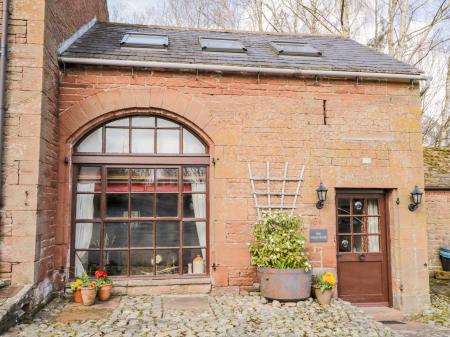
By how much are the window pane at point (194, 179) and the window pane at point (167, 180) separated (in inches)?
6.9

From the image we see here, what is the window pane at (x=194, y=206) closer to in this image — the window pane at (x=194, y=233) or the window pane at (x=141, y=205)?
the window pane at (x=194, y=233)

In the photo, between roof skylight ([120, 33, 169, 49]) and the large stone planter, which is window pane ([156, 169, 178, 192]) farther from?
roof skylight ([120, 33, 169, 49])

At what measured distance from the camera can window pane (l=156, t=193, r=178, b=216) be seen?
6676 millimetres

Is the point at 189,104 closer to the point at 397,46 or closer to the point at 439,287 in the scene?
the point at 439,287

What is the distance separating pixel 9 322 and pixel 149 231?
2.55m

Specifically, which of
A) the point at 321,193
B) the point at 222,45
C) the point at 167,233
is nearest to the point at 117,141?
the point at 167,233

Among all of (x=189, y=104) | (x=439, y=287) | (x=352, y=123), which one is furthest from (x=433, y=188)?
(x=189, y=104)

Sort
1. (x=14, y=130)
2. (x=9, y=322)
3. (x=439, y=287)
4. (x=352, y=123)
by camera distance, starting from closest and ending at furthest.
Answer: (x=9, y=322)
(x=14, y=130)
(x=352, y=123)
(x=439, y=287)

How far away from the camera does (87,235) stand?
646 cm

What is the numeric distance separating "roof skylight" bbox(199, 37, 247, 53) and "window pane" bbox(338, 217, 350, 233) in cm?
383

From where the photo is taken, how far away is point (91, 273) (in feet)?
21.2

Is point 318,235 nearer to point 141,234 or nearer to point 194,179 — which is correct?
point 194,179

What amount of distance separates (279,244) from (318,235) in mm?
1152

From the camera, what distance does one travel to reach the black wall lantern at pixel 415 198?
703cm
